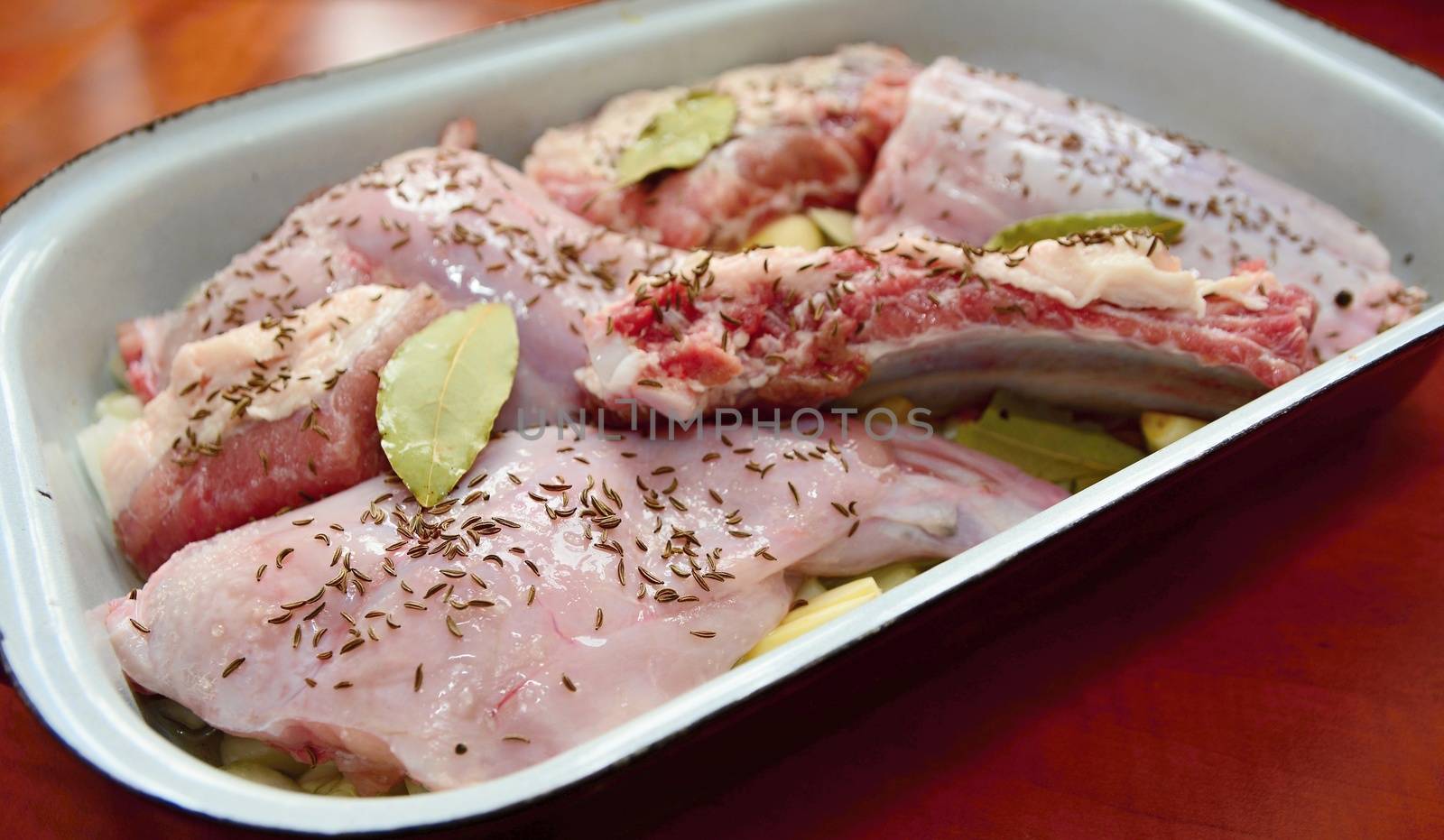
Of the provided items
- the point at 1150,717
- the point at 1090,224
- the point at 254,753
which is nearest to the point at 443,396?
the point at 254,753

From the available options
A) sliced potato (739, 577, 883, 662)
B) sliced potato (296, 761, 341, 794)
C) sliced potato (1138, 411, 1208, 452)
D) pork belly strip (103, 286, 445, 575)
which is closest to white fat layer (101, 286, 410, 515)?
pork belly strip (103, 286, 445, 575)

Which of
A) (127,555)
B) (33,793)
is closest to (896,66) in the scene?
(127,555)

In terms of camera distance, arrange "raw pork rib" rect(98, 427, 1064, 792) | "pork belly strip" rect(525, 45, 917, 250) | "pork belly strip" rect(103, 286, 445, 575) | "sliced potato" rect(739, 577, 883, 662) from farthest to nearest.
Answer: "pork belly strip" rect(525, 45, 917, 250)
"pork belly strip" rect(103, 286, 445, 575)
"sliced potato" rect(739, 577, 883, 662)
"raw pork rib" rect(98, 427, 1064, 792)

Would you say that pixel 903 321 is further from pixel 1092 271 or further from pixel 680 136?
pixel 680 136

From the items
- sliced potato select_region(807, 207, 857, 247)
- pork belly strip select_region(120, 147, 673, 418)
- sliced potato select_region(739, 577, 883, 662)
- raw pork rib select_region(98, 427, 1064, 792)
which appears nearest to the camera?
raw pork rib select_region(98, 427, 1064, 792)

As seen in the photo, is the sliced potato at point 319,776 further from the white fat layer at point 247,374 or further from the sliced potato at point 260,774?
the white fat layer at point 247,374

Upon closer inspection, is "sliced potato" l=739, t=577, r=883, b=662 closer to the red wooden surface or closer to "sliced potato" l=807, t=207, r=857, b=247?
the red wooden surface
